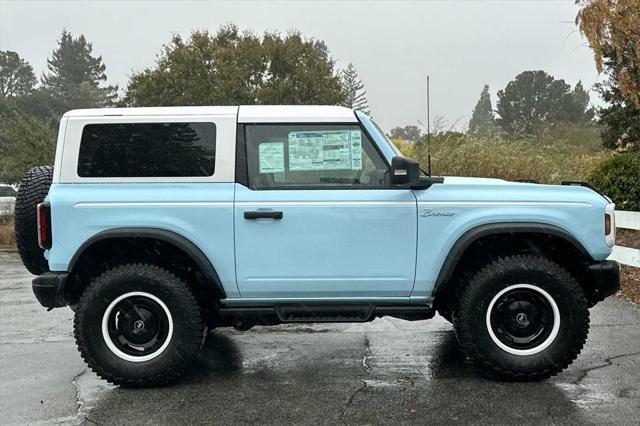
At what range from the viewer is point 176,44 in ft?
129

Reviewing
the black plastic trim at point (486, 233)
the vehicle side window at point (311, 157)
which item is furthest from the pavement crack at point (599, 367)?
the vehicle side window at point (311, 157)

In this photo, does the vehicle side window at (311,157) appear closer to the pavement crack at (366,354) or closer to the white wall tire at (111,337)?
the white wall tire at (111,337)

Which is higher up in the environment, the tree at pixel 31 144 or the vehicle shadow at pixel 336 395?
the tree at pixel 31 144

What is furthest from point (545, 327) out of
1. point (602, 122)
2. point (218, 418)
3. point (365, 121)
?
point (602, 122)

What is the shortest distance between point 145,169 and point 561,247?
314 cm

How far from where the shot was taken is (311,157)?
14.0ft

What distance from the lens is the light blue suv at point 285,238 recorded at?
13.5 ft

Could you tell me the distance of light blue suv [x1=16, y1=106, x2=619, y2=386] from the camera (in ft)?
13.5

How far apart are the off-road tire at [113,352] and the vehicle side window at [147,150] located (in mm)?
760

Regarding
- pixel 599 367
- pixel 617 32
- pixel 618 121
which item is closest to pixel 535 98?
pixel 618 121

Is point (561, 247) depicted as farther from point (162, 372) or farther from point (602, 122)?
point (602, 122)

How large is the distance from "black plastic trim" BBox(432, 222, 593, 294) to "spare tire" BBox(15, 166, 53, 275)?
3072 mm

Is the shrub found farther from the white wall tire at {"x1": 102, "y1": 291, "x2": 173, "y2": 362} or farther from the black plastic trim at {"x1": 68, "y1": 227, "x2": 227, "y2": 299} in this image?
the white wall tire at {"x1": 102, "y1": 291, "x2": 173, "y2": 362}

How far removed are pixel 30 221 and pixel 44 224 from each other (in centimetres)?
41
